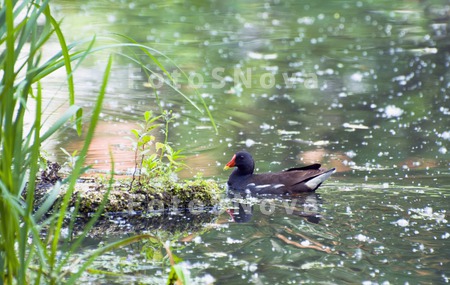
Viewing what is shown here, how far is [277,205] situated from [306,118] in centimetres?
405

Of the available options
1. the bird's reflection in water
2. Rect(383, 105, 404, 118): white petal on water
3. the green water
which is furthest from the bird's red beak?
Rect(383, 105, 404, 118): white petal on water

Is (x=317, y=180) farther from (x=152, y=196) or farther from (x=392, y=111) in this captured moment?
(x=392, y=111)

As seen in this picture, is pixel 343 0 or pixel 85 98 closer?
pixel 85 98

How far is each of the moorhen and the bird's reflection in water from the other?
8 centimetres

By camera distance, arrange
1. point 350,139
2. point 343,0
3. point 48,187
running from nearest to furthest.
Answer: point 48,187 < point 350,139 < point 343,0

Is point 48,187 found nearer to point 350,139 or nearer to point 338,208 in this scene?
point 338,208

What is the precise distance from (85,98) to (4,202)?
29.0ft

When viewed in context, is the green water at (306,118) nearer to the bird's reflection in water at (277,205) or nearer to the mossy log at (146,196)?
the bird's reflection in water at (277,205)

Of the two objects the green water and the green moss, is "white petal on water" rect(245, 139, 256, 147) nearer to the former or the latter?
the green water

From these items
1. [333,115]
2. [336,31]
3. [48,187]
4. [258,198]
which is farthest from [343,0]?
[48,187]

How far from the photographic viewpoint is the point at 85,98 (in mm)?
12477

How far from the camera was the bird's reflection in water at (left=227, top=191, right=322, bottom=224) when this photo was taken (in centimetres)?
713

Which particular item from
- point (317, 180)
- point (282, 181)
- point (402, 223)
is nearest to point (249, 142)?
point (282, 181)

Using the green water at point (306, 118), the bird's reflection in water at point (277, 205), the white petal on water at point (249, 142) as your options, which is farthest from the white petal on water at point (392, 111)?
the bird's reflection in water at point (277, 205)
